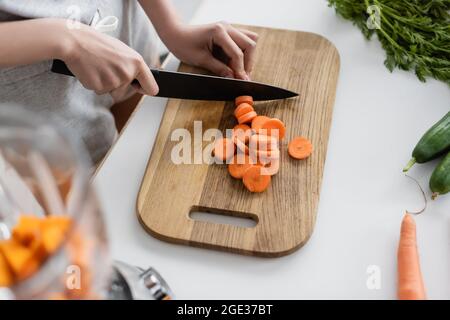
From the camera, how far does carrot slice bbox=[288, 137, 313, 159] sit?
114cm

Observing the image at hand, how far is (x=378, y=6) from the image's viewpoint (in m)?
1.37

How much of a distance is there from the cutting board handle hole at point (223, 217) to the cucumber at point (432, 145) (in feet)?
1.11

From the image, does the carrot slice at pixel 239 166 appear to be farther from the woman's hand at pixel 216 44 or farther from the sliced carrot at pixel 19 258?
the sliced carrot at pixel 19 258

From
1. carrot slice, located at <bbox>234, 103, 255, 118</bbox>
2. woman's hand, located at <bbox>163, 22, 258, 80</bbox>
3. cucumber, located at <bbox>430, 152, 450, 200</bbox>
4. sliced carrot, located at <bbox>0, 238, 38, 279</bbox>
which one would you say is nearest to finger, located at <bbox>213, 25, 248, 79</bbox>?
woman's hand, located at <bbox>163, 22, 258, 80</bbox>

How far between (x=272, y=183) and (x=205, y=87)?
0.29 metres

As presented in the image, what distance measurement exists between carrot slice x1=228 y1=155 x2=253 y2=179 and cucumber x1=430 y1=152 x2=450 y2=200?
36cm

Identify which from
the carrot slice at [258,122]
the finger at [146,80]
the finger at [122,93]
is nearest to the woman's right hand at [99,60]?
the finger at [146,80]

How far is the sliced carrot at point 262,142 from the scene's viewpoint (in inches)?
44.2

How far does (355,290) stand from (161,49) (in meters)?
1.12

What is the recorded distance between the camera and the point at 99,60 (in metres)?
1.11

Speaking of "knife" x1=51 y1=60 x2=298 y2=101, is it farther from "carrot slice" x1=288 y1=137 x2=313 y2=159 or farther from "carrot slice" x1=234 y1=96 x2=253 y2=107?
"carrot slice" x1=288 y1=137 x2=313 y2=159

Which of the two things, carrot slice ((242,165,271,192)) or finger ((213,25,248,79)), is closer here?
carrot slice ((242,165,271,192))
